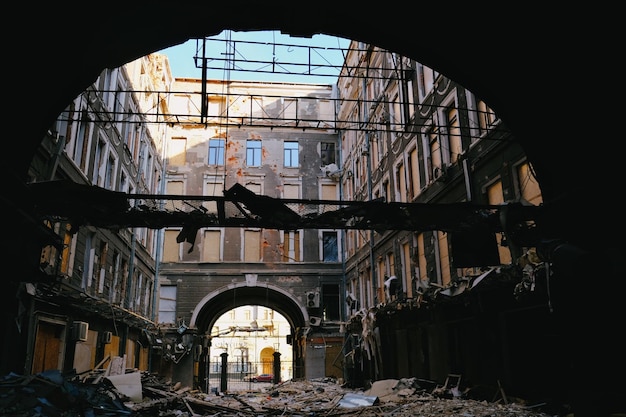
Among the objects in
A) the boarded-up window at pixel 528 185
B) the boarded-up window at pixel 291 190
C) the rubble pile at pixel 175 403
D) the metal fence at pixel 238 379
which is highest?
the boarded-up window at pixel 291 190

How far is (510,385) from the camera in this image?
41.7ft

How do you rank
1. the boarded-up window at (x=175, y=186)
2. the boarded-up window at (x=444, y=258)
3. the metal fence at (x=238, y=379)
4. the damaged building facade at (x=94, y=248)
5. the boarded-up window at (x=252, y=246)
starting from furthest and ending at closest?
the boarded-up window at (x=175, y=186)
the boarded-up window at (x=252, y=246)
the metal fence at (x=238, y=379)
the boarded-up window at (x=444, y=258)
the damaged building facade at (x=94, y=248)

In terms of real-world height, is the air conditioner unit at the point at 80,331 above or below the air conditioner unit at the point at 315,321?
below

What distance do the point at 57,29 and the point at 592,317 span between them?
8011 millimetres

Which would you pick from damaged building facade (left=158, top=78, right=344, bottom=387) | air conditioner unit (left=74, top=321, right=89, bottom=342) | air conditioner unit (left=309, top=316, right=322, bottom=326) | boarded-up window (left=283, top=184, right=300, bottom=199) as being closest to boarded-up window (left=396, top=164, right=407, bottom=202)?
damaged building facade (left=158, top=78, right=344, bottom=387)

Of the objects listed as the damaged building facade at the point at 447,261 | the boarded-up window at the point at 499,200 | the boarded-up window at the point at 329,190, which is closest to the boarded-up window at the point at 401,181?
the damaged building facade at the point at 447,261

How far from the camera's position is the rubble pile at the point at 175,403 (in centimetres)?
811

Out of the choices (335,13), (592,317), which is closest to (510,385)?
(592,317)

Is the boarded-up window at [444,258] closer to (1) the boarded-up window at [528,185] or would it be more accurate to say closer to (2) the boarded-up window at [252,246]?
(1) the boarded-up window at [528,185]

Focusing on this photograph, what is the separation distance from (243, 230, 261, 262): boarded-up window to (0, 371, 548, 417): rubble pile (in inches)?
496

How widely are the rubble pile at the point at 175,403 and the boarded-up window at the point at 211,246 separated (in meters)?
13.0

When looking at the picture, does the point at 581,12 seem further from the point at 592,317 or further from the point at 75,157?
the point at 75,157

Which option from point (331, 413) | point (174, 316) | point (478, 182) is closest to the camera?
point (331, 413)

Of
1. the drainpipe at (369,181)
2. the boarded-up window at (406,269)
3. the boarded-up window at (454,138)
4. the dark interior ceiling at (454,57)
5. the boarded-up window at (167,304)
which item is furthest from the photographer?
the boarded-up window at (167,304)
